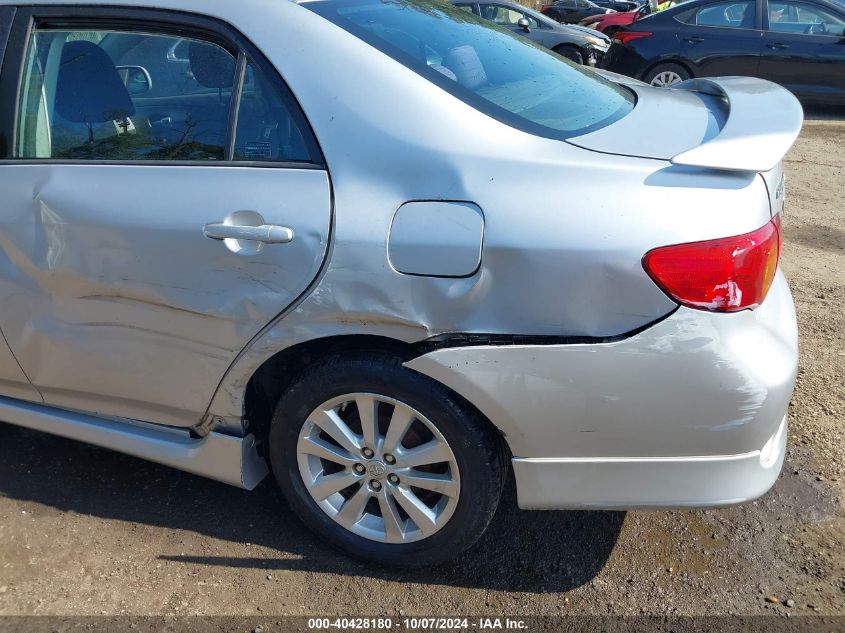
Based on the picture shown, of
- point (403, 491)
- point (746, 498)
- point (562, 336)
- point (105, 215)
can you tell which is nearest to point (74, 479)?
point (105, 215)

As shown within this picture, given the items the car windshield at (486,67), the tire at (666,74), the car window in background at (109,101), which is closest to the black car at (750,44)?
the tire at (666,74)

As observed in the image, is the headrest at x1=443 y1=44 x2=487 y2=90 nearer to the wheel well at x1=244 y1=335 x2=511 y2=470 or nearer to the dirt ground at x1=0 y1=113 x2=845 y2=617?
the wheel well at x1=244 y1=335 x2=511 y2=470

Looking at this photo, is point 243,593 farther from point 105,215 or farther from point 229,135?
point 229,135

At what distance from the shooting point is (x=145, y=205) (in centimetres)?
225

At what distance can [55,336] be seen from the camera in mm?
2496

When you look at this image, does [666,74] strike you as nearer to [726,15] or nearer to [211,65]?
[726,15]

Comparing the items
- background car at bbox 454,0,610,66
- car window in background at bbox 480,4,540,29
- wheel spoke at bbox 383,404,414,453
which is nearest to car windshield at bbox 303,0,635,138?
wheel spoke at bbox 383,404,414,453

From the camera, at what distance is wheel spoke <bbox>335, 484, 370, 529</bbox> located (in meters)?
2.38

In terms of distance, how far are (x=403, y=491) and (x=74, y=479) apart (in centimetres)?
139

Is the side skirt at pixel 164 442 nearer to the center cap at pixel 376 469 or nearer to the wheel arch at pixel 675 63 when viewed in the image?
the center cap at pixel 376 469

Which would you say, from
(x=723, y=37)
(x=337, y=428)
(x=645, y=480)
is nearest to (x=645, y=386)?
(x=645, y=480)

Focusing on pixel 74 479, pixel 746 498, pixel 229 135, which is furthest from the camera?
pixel 74 479

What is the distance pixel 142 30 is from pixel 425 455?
152cm

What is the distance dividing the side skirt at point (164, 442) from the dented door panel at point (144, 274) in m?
0.06
